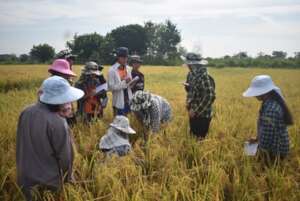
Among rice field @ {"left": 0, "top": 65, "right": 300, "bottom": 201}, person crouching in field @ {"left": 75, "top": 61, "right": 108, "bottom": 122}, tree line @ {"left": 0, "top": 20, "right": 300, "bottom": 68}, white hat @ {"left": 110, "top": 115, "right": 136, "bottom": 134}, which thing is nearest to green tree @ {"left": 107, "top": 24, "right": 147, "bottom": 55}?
tree line @ {"left": 0, "top": 20, "right": 300, "bottom": 68}

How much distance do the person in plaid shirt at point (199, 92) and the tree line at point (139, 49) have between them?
24.8 metres

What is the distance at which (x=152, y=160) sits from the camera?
359 cm

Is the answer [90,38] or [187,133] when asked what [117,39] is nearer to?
[90,38]

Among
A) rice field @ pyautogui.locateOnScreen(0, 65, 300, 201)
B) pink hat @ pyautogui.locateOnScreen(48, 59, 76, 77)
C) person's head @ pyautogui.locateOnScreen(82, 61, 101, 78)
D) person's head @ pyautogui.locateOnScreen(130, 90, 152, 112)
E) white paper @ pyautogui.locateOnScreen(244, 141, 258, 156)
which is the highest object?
pink hat @ pyautogui.locateOnScreen(48, 59, 76, 77)

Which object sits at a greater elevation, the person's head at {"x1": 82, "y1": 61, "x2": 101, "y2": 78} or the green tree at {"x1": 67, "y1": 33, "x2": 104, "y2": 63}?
the green tree at {"x1": 67, "y1": 33, "x2": 104, "y2": 63}

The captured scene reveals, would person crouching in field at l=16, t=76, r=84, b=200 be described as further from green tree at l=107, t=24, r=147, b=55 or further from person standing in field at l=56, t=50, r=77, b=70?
green tree at l=107, t=24, r=147, b=55

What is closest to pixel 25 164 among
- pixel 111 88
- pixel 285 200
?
pixel 285 200

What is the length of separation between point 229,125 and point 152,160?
237cm

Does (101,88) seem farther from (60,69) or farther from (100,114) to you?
(60,69)

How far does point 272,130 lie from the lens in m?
3.44

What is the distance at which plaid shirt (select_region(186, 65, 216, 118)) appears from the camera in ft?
14.3

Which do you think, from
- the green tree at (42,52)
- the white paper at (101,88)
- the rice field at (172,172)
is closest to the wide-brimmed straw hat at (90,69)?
the white paper at (101,88)

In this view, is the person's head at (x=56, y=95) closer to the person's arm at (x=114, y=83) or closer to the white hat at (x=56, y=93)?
the white hat at (x=56, y=93)

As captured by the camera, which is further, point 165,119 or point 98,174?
point 165,119
